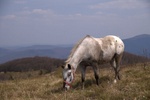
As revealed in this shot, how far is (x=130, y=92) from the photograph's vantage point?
364 inches

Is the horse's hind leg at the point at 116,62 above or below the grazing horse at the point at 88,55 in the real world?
below

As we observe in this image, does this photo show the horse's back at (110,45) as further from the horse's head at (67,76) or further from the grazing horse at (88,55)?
the horse's head at (67,76)

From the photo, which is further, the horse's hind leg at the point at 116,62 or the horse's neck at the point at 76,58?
the horse's hind leg at the point at 116,62

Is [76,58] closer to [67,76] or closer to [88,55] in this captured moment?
[88,55]

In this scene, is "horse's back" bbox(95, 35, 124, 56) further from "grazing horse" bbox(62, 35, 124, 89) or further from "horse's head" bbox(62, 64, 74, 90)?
"horse's head" bbox(62, 64, 74, 90)

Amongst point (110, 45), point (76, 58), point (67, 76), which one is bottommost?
point (67, 76)

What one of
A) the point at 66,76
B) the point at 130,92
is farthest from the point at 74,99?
the point at 66,76

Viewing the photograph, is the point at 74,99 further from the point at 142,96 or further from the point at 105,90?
the point at 142,96

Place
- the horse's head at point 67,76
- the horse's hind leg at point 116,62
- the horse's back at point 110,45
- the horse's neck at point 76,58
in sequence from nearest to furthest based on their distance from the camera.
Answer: the horse's head at point 67,76, the horse's neck at point 76,58, the horse's back at point 110,45, the horse's hind leg at point 116,62

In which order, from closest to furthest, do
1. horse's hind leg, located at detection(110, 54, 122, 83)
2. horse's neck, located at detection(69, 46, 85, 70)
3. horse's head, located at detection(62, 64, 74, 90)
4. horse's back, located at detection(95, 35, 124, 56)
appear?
horse's head, located at detection(62, 64, 74, 90), horse's neck, located at detection(69, 46, 85, 70), horse's back, located at detection(95, 35, 124, 56), horse's hind leg, located at detection(110, 54, 122, 83)

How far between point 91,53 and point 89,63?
1.64 feet

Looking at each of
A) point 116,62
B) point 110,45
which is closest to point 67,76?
point 110,45

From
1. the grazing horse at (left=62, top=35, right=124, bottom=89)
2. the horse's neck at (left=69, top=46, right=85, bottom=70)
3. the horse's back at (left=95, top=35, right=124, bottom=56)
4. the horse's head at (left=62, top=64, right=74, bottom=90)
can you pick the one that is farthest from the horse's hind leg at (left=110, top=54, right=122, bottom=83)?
the horse's head at (left=62, top=64, right=74, bottom=90)

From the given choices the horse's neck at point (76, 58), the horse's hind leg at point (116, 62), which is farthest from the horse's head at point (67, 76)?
the horse's hind leg at point (116, 62)
